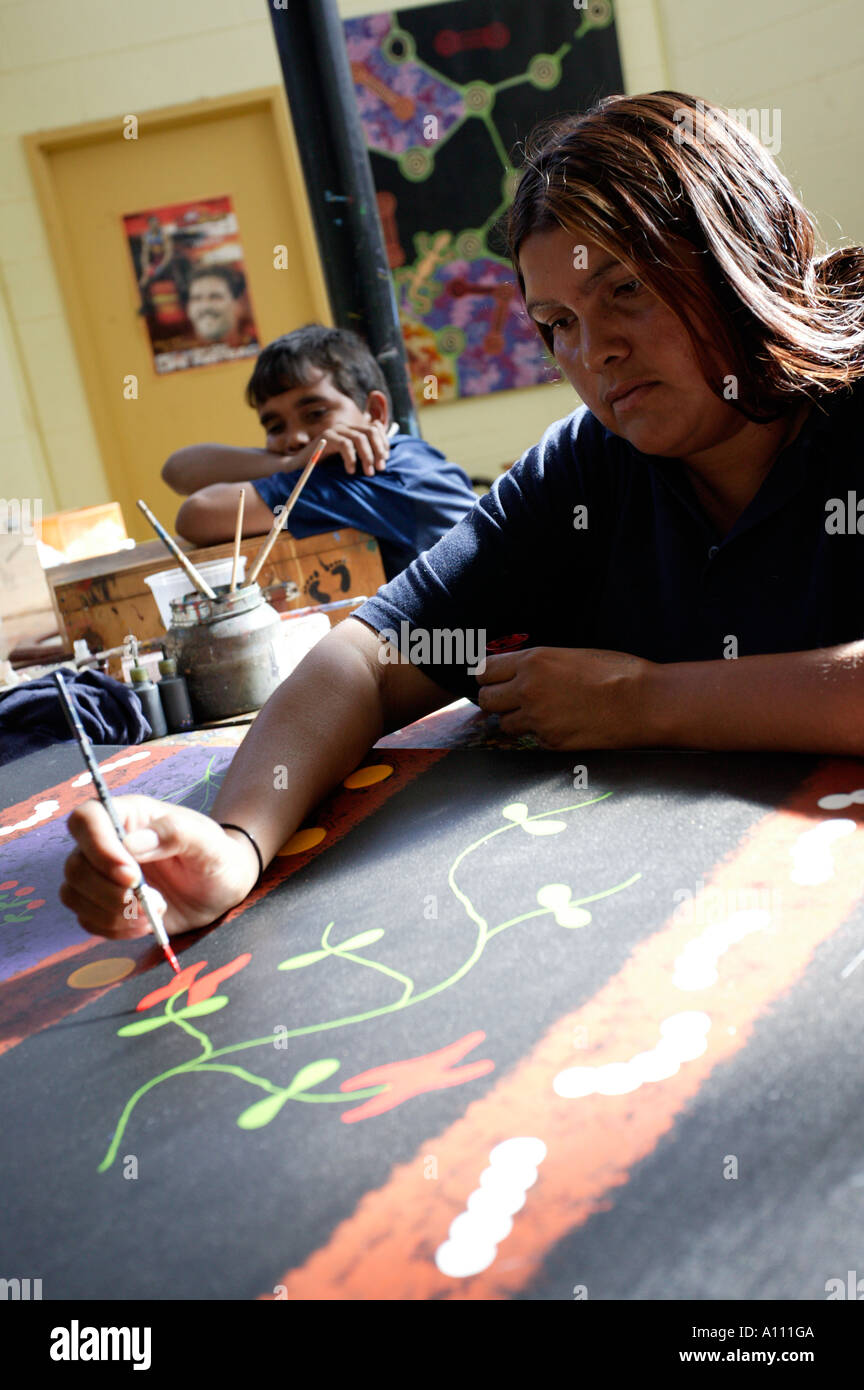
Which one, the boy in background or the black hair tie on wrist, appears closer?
the black hair tie on wrist

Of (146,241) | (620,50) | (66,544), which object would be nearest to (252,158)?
(146,241)

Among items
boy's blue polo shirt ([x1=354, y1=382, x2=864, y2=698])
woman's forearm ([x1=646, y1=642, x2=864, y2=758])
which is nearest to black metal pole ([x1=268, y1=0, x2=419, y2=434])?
boy's blue polo shirt ([x1=354, y1=382, x2=864, y2=698])

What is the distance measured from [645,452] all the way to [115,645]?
45.2 inches

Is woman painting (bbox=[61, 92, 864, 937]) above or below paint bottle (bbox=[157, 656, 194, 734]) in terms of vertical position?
above

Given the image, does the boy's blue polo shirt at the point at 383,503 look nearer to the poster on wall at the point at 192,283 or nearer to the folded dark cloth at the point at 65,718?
the folded dark cloth at the point at 65,718

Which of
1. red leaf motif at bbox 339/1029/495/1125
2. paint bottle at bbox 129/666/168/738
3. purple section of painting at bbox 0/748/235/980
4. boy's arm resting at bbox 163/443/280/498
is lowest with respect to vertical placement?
purple section of painting at bbox 0/748/235/980

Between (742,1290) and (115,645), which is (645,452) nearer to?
(742,1290)

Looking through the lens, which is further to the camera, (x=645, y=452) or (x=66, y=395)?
(x=66, y=395)

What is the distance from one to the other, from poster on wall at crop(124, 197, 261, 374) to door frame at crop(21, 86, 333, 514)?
0.25 meters

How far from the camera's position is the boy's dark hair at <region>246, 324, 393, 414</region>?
214 centimetres

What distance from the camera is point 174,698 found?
1494 millimetres

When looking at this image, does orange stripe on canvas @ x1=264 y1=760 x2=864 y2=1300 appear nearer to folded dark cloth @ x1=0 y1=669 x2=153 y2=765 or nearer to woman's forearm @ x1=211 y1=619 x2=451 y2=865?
woman's forearm @ x1=211 y1=619 x2=451 y2=865

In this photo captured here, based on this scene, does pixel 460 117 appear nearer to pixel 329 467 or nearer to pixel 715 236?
pixel 329 467
